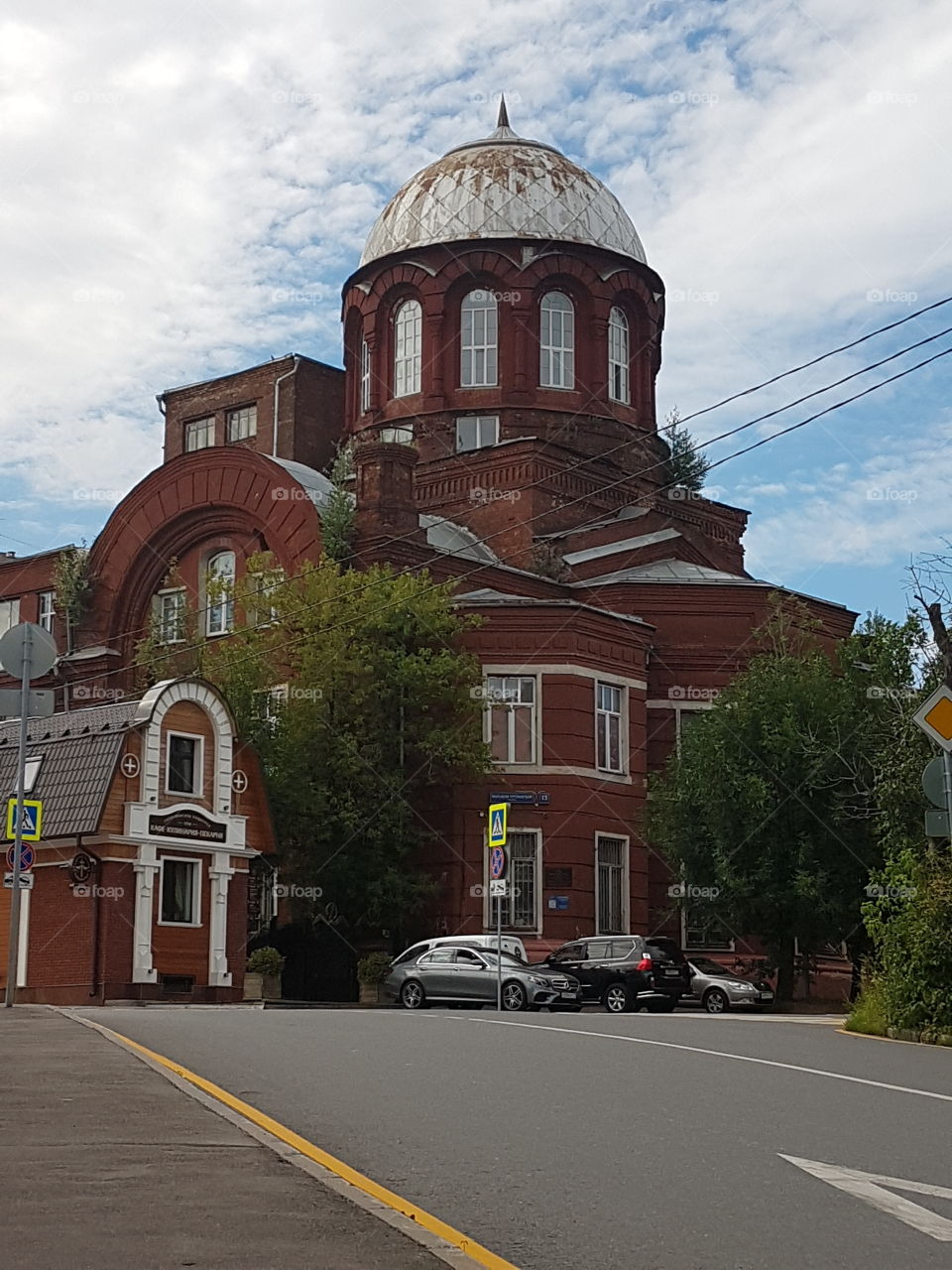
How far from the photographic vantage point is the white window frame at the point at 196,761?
1364 inches

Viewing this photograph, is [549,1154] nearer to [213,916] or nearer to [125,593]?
[213,916]

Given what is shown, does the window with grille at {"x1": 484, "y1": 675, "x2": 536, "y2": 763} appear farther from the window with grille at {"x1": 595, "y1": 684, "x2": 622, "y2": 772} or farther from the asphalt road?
the asphalt road

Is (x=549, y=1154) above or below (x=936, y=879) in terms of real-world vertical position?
below

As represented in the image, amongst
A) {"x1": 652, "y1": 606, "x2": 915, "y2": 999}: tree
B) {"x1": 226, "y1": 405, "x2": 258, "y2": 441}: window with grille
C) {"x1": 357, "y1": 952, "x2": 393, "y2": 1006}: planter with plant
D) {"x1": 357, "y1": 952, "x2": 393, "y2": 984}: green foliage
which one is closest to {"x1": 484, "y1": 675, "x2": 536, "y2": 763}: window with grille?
{"x1": 652, "y1": 606, "x2": 915, "y2": 999}: tree

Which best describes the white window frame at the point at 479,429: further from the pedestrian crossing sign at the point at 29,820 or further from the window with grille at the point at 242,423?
the pedestrian crossing sign at the point at 29,820

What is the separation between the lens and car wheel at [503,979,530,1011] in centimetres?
2986

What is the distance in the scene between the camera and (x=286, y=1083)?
12203 mm

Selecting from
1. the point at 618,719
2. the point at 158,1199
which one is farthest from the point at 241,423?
the point at 158,1199

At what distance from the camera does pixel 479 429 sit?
50906mm

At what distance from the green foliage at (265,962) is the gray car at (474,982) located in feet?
18.6

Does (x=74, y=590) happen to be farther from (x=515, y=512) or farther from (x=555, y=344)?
(x=555, y=344)

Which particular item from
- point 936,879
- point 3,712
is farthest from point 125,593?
point 936,879

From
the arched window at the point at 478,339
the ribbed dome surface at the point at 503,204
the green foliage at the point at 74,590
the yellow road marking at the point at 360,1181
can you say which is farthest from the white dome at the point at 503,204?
the yellow road marking at the point at 360,1181

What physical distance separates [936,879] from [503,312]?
34.0 metres
